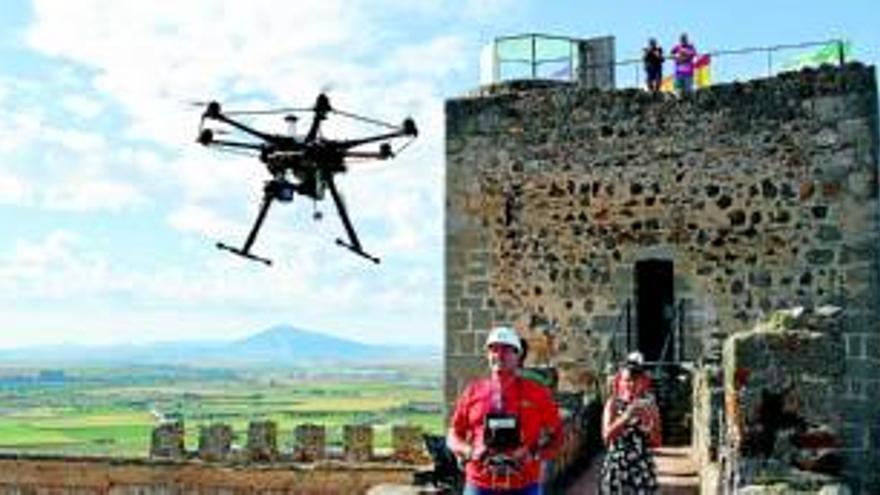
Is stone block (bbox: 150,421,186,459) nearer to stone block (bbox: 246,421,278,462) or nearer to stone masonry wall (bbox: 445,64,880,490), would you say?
stone block (bbox: 246,421,278,462)

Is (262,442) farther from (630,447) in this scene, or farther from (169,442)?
(630,447)

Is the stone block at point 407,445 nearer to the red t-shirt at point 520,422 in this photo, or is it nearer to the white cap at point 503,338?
the red t-shirt at point 520,422

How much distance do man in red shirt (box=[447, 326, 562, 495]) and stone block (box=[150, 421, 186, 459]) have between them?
16299mm

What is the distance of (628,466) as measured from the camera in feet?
30.8

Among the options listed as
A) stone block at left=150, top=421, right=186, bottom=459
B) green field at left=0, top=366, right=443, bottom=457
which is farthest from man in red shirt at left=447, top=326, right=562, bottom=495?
green field at left=0, top=366, right=443, bottom=457

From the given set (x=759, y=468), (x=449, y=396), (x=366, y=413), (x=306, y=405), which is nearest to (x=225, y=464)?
(x=449, y=396)

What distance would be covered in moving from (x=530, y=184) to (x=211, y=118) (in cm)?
420

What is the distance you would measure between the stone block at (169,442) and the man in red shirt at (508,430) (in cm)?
1630

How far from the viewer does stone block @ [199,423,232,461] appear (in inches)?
893

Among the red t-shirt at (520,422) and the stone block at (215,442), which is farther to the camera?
the stone block at (215,442)

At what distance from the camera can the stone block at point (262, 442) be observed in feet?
74.1


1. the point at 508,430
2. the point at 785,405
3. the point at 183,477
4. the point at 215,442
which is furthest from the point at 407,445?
the point at 508,430

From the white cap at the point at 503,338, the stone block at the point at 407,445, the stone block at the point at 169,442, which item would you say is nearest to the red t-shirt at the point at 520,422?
the white cap at the point at 503,338

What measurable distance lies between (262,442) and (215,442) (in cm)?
74
